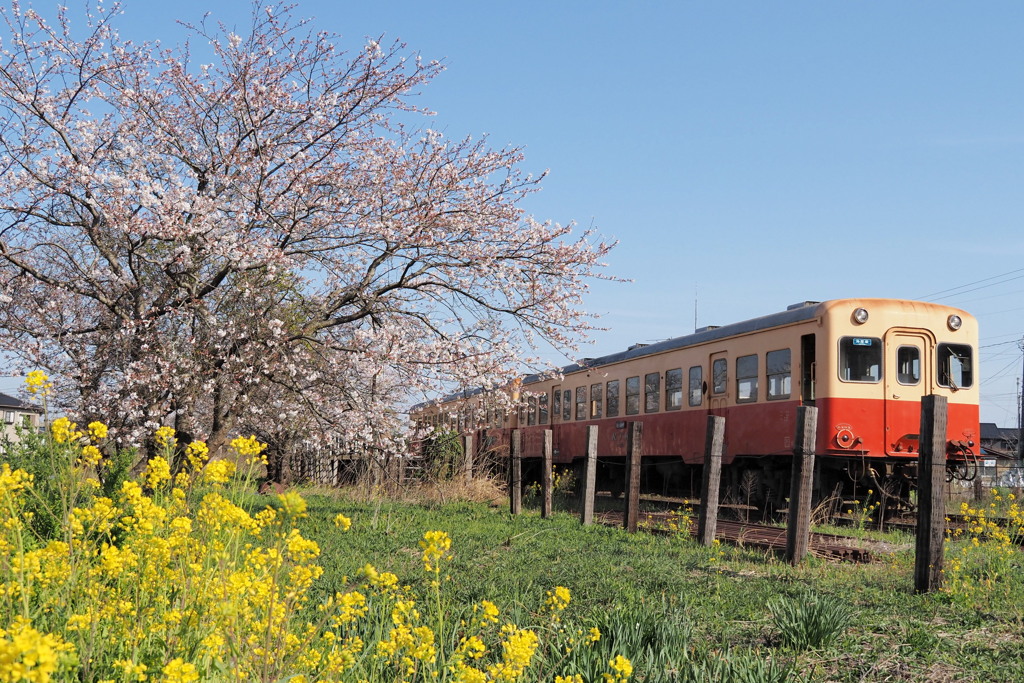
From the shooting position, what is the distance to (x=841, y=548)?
8.75 meters

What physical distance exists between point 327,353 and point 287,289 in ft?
3.86

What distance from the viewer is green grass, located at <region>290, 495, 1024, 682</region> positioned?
4.56 meters

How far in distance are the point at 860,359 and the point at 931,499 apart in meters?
6.24

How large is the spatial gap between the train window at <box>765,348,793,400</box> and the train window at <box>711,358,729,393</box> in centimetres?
104

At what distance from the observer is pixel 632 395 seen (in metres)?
17.6

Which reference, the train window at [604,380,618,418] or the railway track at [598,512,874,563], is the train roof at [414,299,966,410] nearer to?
the train window at [604,380,618,418]

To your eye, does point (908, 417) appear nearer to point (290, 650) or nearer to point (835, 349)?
point (835, 349)

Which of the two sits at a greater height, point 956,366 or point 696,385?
point 956,366

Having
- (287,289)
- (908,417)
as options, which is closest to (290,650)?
(287,289)

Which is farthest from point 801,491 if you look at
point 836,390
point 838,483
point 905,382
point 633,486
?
point 905,382

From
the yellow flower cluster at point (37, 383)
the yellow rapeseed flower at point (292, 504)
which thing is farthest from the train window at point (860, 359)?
the yellow rapeseed flower at point (292, 504)

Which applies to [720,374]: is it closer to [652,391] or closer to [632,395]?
[652,391]

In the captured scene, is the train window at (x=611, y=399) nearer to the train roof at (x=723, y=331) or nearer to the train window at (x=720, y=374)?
the train roof at (x=723, y=331)

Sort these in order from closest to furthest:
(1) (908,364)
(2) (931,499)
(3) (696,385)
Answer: (2) (931,499) < (1) (908,364) < (3) (696,385)
